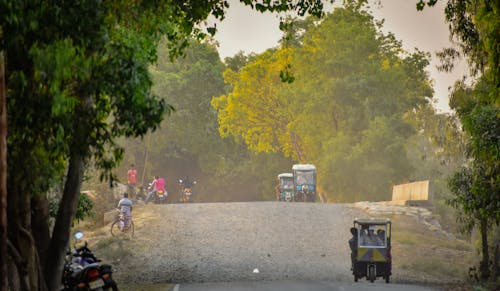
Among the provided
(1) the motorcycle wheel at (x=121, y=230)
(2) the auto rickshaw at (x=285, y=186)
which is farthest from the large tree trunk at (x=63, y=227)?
(2) the auto rickshaw at (x=285, y=186)

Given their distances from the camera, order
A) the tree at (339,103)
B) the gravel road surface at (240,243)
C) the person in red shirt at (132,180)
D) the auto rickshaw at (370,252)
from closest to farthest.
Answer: the auto rickshaw at (370,252), the gravel road surface at (240,243), the person in red shirt at (132,180), the tree at (339,103)

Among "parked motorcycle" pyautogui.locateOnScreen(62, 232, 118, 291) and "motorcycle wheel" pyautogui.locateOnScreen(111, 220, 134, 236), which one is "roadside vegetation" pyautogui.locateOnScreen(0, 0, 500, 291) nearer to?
"parked motorcycle" pyautogui.locateOnScreen(62, 232, 118, 291)

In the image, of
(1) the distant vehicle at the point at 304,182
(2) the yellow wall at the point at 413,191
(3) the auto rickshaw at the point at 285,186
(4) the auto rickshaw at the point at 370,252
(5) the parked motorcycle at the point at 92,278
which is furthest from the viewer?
(3) the auto rickshaw at the point at 285,186

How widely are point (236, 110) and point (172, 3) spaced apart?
5099cm

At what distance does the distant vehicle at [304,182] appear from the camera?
5572 cm

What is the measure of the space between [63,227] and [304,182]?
4138cm

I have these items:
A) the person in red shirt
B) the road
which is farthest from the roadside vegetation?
the road

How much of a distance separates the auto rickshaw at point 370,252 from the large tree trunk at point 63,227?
9.94m

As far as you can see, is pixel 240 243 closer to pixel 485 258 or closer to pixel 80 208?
pixel 485 258

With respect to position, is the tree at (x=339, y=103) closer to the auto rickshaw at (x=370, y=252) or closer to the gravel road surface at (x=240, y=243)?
the gravel road surface at (x=240, y=243)

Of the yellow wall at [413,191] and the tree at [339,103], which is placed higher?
the tree at [339,103]

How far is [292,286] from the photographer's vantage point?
2358cm

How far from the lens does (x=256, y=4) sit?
16.2 metres

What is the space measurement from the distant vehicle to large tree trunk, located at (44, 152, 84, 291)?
4045 cm
